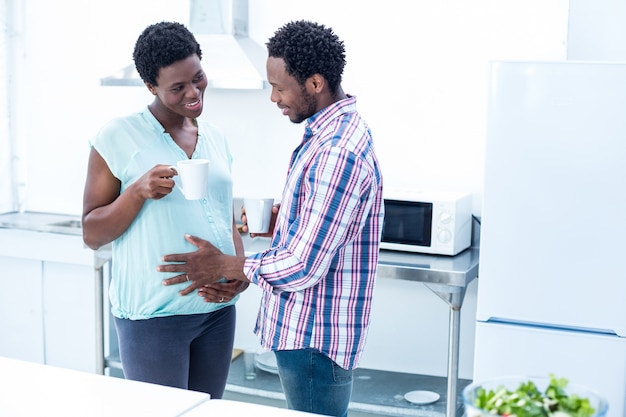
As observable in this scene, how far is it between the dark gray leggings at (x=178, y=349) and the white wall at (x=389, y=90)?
1446 millimetres

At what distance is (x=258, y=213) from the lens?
1774mm

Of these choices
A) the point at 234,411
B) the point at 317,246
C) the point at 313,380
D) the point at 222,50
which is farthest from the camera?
the point at 222,50

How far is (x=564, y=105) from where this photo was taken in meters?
2.40

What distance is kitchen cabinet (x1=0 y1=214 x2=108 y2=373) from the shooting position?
3.35 m

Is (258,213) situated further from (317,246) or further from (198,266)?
(317,246)

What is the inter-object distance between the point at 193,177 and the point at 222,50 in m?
1.53

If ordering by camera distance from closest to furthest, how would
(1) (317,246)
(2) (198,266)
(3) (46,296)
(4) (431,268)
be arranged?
(1) (317,246)
(2) (198,266)
(4) (431,268)
(3) (46,296)

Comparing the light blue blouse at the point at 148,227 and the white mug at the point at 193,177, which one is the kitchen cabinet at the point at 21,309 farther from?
the white mug at the point at 193,177

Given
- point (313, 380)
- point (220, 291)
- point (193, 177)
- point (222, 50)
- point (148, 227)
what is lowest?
point (313, 380)

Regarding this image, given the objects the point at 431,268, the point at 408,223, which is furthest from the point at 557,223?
the point at 408,223

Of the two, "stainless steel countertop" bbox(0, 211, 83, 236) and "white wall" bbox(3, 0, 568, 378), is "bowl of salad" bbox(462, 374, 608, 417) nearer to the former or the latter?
"white wall" bbox(3, 0, 568, 378)

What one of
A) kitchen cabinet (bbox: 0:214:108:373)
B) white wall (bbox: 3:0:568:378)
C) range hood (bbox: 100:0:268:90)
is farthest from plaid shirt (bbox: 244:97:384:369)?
kitchen cabinet (bbox: 0:214:108:373)

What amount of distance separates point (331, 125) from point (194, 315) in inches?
21.9

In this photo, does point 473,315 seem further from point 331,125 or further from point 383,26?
point 331,125
